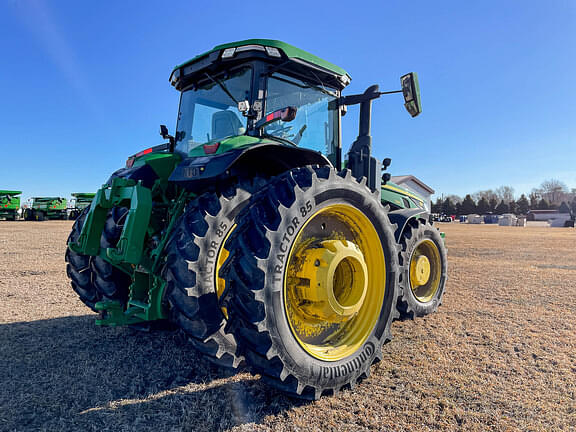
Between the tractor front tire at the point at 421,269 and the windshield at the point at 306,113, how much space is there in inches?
59.9

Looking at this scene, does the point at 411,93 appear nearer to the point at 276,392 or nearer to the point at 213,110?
the point at 213,110

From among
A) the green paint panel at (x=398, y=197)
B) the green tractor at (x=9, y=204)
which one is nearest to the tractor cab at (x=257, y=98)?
the green paint panel at (x=398, y=197)

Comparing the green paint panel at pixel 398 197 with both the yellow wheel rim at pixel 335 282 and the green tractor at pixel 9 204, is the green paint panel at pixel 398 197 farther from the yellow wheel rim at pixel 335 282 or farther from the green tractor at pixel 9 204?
the green tractor at pixel 9 204

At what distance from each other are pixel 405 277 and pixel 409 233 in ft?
1.91

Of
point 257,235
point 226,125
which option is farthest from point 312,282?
point 226,125

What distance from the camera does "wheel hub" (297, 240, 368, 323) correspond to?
8.20ft

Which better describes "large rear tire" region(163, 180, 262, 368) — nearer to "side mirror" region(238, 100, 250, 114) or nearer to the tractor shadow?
the tractor shadow

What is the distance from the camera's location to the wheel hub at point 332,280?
2.50 metres

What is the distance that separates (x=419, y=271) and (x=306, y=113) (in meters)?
2.54

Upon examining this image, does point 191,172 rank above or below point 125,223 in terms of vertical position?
above

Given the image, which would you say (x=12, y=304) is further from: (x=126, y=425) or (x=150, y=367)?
(x=126, y=425)

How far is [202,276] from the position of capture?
7.88 ft

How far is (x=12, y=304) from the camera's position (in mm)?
4773

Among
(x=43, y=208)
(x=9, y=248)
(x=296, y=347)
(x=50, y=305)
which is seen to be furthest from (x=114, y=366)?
(x=43, y=208)
